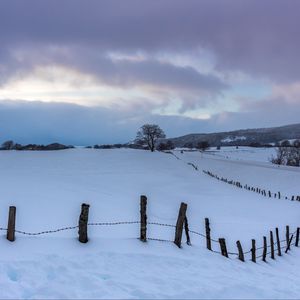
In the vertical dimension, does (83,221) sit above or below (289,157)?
below

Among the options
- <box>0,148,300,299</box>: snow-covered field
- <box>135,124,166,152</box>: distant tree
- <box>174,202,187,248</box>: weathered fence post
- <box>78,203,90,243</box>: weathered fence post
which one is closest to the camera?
<box>0,148,300,299</box>: snow-covered field

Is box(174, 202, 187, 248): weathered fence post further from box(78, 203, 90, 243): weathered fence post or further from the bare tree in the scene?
the bare tree

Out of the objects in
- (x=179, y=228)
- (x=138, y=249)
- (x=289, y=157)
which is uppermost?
(x=289, y=157)

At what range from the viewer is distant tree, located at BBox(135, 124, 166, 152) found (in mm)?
113125

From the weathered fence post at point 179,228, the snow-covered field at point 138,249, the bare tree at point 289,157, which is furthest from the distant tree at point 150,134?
the weathered fence post at point 179,228

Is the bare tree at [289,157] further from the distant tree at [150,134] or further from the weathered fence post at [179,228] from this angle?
the weathered fence post at [179,228]

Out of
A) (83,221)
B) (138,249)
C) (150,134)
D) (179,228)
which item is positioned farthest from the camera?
(150,134)

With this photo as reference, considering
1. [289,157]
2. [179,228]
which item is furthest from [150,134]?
[179,228]

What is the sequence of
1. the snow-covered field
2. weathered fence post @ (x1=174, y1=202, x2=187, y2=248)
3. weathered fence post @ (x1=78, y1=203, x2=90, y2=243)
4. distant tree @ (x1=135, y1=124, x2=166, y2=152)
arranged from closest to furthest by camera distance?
1. the snow-covered field
2. weathered fence post @ (x1=78, y1=203, x2=90, y2=243)
3. weathered fence post @ (x1=174, y1=202, x2=187, y2=248)
4. distant tree @ (x1=135, y1=124, x2=166, y2=152)

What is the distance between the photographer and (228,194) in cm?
4472

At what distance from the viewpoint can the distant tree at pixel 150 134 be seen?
11312cm

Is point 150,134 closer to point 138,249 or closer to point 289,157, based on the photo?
point 289,157

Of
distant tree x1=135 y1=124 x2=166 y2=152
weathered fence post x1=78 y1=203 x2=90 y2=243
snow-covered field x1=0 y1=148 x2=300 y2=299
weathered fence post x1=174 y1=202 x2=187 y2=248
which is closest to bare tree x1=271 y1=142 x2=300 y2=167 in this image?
distant tree x1=135 y1=124 x2=166 y2=152

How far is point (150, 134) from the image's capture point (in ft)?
371
